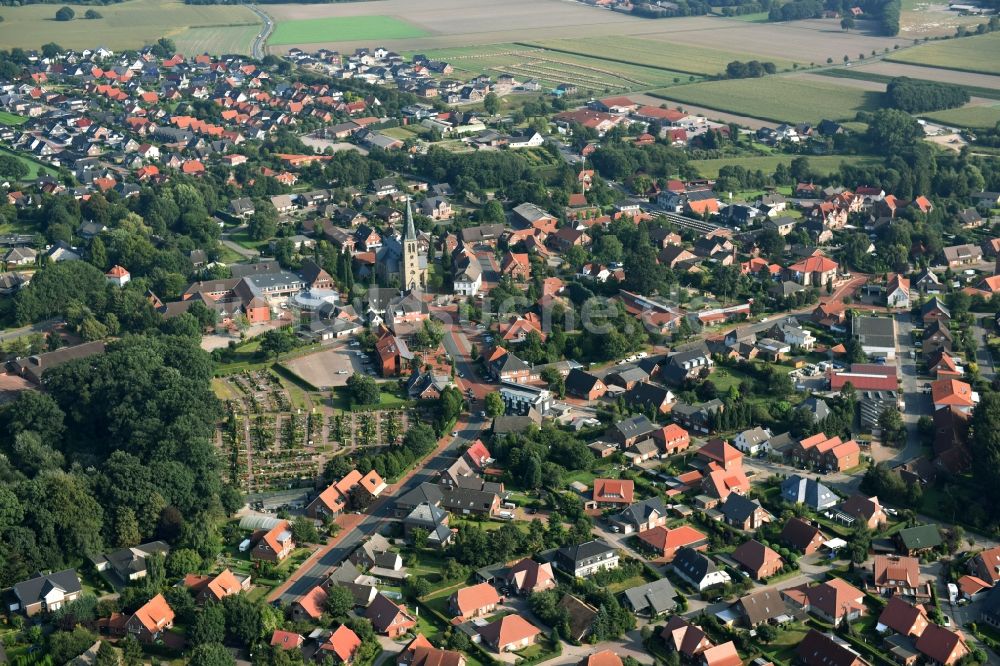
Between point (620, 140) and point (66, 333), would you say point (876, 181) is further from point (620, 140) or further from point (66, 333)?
point (66, 333)

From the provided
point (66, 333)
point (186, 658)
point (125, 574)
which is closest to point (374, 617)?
point (186, 658)

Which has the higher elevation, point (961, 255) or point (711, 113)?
point (711, 113)

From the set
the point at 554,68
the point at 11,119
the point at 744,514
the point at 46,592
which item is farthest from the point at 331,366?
the point at 554,68

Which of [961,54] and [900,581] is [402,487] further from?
[961,54]

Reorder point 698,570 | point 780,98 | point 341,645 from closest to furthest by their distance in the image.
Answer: point 341,645 < point 698,570 < point 780,98

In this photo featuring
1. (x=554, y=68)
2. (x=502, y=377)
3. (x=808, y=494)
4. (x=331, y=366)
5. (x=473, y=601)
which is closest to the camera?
(x=473, y=601)

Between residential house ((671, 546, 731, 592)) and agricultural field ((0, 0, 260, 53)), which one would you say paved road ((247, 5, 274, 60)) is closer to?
agricultural field ((0, 0, 260, 53))

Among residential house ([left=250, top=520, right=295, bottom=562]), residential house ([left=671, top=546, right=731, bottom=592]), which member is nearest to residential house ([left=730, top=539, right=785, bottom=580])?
residential house ([left=671, top=546, right=731, bottom=592])

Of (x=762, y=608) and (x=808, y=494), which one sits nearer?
(x=762, y=608)
